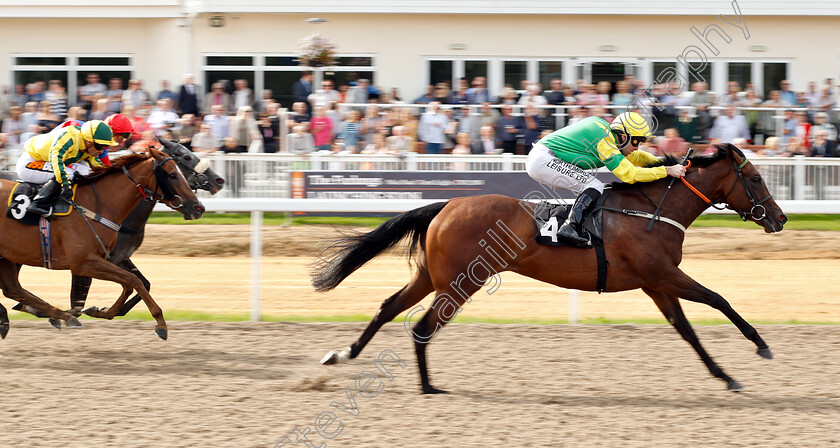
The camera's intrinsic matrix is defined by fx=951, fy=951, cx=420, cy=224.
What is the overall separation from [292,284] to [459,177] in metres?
2.54

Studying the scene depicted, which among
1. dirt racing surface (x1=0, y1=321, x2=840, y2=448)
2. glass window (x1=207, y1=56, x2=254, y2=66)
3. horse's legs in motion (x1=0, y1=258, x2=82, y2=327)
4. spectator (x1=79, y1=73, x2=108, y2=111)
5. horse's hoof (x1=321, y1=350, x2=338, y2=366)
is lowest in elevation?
dirt racing surface (x1=0, y1=321, x2=840, y2=448)

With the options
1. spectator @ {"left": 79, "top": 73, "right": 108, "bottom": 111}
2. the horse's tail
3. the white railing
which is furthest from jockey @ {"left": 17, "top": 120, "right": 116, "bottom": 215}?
spectator @ {"left": 79, "top": 73, "right": 108, "bottom": 111}

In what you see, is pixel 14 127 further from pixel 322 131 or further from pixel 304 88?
pixel 322 131

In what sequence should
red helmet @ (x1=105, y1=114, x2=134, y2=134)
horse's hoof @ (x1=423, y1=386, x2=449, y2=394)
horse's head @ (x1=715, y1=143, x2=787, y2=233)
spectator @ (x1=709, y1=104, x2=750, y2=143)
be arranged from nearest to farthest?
horse's hoof @ (x1=423, y1=386, x2=449, y2=394)
horse's head @ (x1=715, y1=143, x2=787, y2=233)
red helmet @ (x1=105, y1=114, x2=134, y2=134)
spectator @ (x1=709, y1=104, x2=750, y2=143)

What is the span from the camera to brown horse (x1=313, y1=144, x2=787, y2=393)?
5184mm

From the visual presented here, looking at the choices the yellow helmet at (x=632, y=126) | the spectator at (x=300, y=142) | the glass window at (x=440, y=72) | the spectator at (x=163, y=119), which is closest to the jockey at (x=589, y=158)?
the yellow helmet at (x=632, y=126)

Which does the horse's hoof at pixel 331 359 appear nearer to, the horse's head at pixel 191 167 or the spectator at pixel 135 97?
the horse's head at pixel 191 167

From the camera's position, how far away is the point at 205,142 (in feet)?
37.1

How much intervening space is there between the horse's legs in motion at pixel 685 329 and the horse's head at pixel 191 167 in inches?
120

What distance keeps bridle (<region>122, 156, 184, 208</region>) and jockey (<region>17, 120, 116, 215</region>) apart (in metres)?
0.26

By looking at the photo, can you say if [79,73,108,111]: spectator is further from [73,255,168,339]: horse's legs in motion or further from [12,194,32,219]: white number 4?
[73,255,168,339]: horse's legs in motion

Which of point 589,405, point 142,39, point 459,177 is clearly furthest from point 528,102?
point 589,405

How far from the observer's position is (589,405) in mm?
4855

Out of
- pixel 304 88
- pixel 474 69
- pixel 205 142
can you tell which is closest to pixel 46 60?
pixel 304 88
